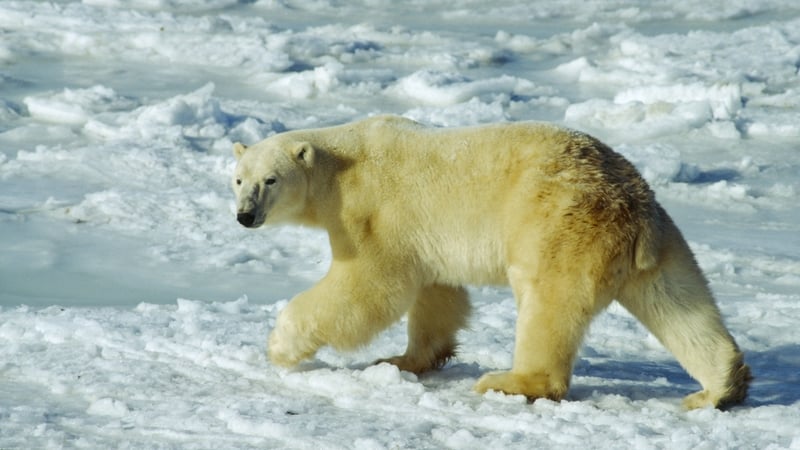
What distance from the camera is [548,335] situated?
397cm

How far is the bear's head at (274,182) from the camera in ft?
14.3

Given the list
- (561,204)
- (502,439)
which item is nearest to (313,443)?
(502,439)

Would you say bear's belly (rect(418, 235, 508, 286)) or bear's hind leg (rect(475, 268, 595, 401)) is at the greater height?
bear's belly (rect(418, 235, 508, 286))

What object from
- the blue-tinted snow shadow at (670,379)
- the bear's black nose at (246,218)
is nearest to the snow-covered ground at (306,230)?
the blue-tinted snow shadow at (670,379)

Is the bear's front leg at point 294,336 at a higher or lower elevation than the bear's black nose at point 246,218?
lower

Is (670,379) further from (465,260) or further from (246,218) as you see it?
(246,218)

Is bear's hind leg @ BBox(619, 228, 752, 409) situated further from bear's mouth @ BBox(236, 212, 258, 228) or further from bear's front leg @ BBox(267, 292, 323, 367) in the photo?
bear's mouth @ BBox(236, 212, 258, 228)

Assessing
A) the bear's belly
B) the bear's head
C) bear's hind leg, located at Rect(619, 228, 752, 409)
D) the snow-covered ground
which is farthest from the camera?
the bear's head

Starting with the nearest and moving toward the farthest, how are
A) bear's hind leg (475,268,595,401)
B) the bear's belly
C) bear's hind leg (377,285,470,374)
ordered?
bear's hind leg (475,268,595,401) → the bear's belly → bear's hind leg (377,285,470,374)


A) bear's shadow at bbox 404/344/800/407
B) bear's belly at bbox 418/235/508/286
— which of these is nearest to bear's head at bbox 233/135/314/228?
bear's belly at bbox 418/235/508/286

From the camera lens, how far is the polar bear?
3.98 m

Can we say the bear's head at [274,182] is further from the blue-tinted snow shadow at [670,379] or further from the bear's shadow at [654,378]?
the blue-tinted snow shadow at [670,379]

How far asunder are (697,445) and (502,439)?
1.91ft

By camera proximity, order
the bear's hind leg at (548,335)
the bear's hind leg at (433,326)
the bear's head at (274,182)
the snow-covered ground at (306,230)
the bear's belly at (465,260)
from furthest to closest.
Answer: the bear's hind leg at (433,326)
the bear's head at (274,182)
the bear's belly at (465,260)
the bear's hind leg at (548,335)
the snow-covered ground at (306,230)
